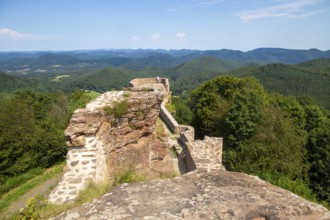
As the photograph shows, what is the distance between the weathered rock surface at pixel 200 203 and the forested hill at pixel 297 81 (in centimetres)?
6320

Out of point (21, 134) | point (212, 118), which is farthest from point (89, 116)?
point (212, 118)

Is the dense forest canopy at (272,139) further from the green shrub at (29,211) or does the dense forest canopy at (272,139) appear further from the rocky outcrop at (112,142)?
the green shrub at (29,211)

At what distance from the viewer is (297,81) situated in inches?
3216

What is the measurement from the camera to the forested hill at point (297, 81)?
222 ft

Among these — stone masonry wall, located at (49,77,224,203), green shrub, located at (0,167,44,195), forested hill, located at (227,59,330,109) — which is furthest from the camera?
forested hill, located at (227,59,330,109)

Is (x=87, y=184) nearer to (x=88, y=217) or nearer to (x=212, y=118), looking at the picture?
(x=88, y=217)

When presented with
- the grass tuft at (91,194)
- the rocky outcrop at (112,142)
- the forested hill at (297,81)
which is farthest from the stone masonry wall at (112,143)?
the forested hill at (297,81)

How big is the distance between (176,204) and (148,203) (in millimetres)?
411

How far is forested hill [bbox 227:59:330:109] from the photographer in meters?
67.8

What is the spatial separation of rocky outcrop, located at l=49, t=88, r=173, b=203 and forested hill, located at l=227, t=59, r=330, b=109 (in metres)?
60.8

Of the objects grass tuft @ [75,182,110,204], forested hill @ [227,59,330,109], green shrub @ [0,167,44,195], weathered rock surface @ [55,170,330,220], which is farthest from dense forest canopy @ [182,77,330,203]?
forested hill @ [227,59,330,109]

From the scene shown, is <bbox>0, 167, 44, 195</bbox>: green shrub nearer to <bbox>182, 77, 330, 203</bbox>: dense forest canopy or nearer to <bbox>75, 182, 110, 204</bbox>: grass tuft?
<bbox>75, 182, 110, 204</bbox>: grass tuft

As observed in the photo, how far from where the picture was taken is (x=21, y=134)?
18578 mm

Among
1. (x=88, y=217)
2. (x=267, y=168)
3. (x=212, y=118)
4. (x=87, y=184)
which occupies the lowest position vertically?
(x=267, y=168)
